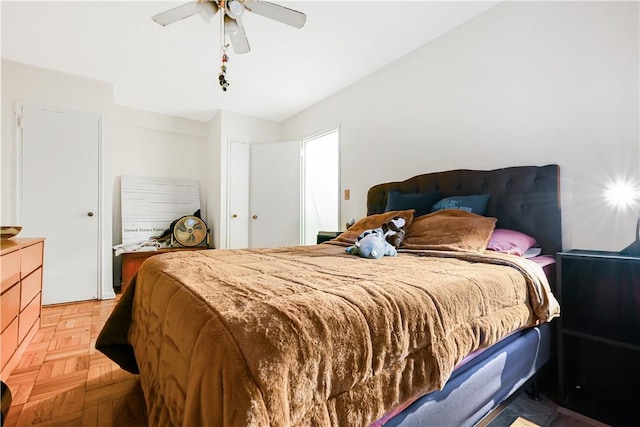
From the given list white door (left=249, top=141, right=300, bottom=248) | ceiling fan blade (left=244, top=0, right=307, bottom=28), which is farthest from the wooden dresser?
white door (left=249, top=141, right=300, bottom=248)

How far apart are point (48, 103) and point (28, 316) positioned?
7.26ft

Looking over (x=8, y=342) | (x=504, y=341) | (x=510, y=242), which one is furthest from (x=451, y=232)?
(x=8, y=342)

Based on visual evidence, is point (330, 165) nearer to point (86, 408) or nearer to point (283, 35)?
point (283, 35)

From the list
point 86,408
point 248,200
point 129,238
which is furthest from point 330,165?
point 86,408

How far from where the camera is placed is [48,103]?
9.56ft

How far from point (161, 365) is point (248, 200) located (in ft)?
11.8

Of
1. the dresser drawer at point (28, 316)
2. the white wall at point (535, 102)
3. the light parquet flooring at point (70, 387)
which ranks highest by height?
the white wall at point (535, 102)

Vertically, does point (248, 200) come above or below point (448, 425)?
above

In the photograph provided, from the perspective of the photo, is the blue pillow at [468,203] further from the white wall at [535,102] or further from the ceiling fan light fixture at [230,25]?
the ceiling fan light fixture at [230,25]

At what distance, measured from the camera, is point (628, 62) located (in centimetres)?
152

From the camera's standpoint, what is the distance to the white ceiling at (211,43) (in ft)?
6.86

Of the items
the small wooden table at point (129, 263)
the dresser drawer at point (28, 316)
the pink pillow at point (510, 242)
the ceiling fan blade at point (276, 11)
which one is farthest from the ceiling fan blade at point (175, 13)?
the small wooden table at point (129, 263)

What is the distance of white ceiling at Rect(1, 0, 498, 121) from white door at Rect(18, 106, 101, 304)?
2.01 feet

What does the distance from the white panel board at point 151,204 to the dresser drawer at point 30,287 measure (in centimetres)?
172
